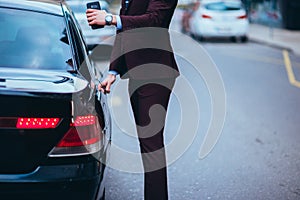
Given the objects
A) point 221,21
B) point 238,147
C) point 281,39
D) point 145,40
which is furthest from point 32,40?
point 281,39

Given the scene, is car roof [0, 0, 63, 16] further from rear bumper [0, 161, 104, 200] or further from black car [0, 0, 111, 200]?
rear bumper [0, 161, 104, 200]

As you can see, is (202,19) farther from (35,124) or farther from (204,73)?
(35,124)

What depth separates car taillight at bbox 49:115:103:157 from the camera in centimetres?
283

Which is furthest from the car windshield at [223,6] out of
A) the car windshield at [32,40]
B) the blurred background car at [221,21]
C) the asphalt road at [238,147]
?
the car windshield at [32,40]

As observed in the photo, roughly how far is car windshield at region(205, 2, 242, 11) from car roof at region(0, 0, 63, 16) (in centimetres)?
1515

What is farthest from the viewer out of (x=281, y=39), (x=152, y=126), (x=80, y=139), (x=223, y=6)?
(x=281, y=39)

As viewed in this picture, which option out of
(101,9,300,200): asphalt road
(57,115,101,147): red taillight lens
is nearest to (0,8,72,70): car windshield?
(57,115,101,147): red taillight lens

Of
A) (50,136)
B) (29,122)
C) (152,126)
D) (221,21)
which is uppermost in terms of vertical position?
(29,122)

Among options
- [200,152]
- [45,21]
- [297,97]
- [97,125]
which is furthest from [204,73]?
[97,125]

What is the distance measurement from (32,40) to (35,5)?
1.41 ft

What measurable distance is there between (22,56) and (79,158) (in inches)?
38.3

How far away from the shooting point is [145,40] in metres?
3.19

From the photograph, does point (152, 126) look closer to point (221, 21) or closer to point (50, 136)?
point (50, 136)

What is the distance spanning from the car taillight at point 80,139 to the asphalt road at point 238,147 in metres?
1.39
